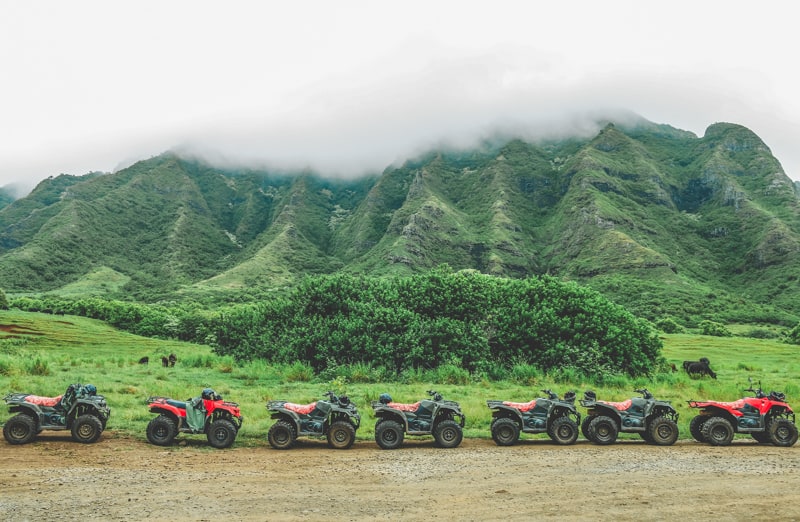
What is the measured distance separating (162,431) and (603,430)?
10511mm

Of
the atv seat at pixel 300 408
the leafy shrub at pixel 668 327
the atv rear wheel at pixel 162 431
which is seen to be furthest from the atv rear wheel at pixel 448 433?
the leafy shrub at pixel 668 327

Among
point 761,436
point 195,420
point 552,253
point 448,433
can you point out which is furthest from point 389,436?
point 552,253

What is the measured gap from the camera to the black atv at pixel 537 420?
11898 millimetres

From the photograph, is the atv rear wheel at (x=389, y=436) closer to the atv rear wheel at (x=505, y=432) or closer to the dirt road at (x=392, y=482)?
the dirt road at (x=392, y=482)

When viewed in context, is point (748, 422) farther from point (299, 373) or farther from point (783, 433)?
point (299, 373)

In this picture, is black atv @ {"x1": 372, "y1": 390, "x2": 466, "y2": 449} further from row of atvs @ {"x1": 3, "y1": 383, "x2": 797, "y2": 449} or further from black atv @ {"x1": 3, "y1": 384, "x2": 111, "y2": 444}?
black atv @ {"x1": 3, "y1": 384, "x2": 111, "y2": 444}

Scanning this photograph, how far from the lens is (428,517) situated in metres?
6.91

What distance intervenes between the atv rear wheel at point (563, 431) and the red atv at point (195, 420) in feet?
25.0

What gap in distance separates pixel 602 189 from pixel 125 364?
194390 millimetres

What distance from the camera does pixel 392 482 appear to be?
28.3 feet

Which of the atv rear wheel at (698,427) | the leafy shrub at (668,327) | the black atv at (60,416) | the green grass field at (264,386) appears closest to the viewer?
the black atv at (60,416)

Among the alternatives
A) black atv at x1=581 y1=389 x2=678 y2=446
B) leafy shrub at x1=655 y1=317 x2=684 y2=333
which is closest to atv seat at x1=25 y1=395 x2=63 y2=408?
black atv at x1=581 y1=389 x2=678 y2=446

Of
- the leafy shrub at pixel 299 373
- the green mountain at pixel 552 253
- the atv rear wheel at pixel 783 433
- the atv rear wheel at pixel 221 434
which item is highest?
the green mountain at pixel 552 253

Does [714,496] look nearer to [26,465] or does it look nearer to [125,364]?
[26,465]
